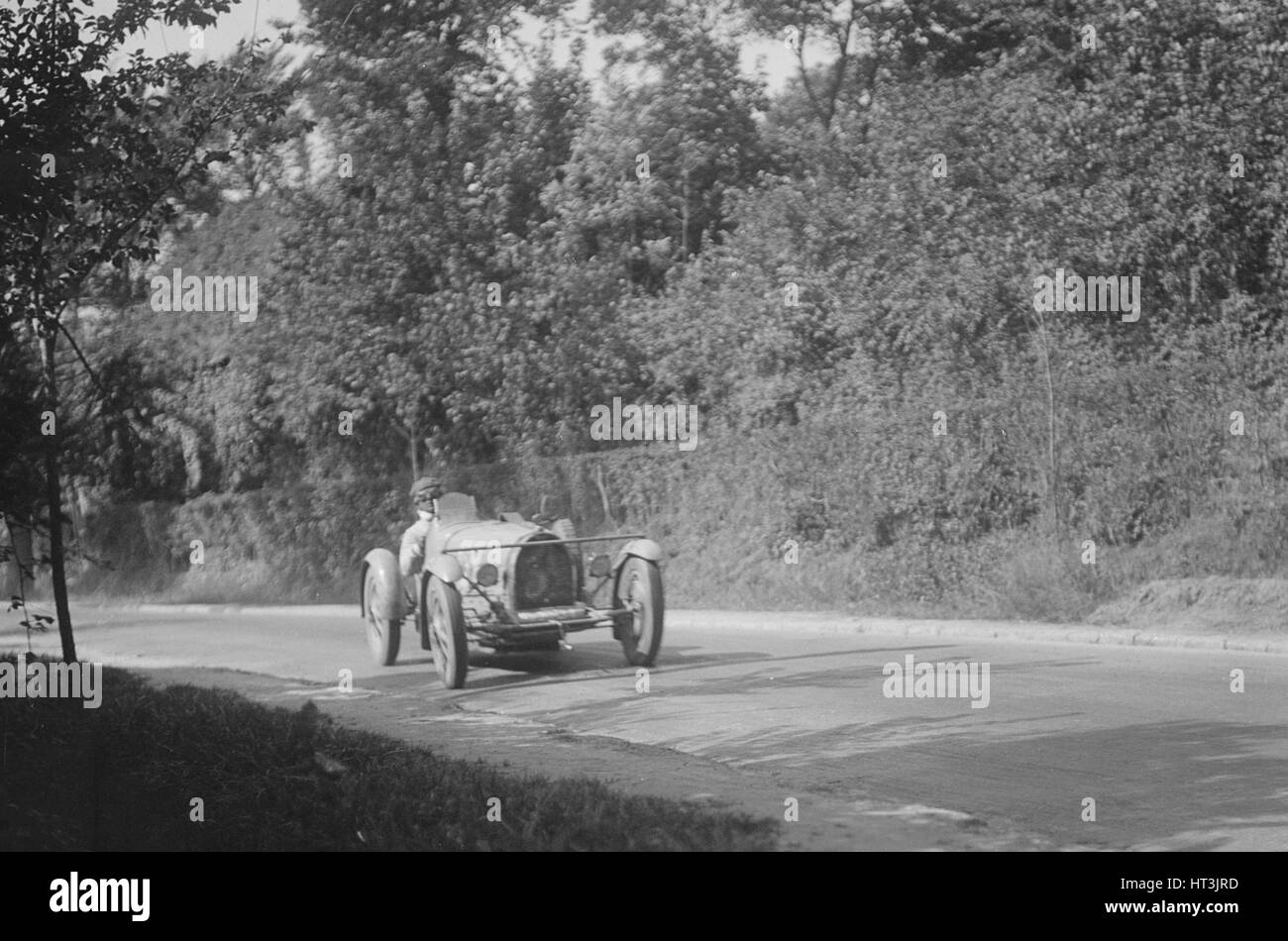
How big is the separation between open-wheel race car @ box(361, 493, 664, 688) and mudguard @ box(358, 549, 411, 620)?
0.33 meters

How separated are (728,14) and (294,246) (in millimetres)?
9806

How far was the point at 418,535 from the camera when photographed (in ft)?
49.7

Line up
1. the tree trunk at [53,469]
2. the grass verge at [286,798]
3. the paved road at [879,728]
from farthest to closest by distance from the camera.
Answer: the tree trunk at [53,469], the paved road at [879,728], the grass verge at [286,798]

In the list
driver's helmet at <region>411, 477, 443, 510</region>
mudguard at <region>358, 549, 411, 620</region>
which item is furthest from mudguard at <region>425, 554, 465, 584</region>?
driver's helmet at <region>411, 477, 443, 510</region>

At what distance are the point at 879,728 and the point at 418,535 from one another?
6.15 m

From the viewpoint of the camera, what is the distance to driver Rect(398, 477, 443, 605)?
15.1 m

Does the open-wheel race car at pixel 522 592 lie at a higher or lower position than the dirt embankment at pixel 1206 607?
higher

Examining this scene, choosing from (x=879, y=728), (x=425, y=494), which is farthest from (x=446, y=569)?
(x=879, y=728)

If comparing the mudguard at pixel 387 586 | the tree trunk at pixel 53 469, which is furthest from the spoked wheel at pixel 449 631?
the tree trunk at pixel 53 469

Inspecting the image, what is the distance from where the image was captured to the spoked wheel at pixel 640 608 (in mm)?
13852

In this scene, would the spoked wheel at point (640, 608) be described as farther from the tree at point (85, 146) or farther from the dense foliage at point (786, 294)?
the tree at point (85, 146)

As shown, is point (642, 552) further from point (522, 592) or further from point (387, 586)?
point (387, 586)

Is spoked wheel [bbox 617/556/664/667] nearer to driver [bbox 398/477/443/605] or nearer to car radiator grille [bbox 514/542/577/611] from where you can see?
car radiator grille [bbox 514/542/577/611]
